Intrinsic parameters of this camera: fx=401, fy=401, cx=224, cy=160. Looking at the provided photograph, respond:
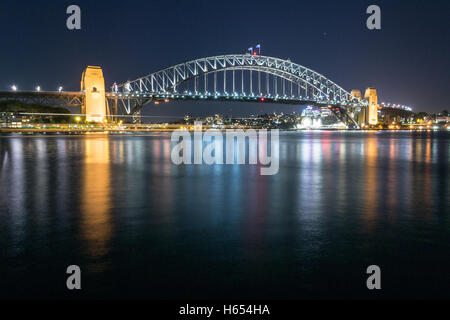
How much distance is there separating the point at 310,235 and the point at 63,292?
2.96 metres

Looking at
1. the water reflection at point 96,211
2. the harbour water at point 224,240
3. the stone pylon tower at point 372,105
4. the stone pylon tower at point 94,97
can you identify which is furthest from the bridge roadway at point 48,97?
the stone pylon tower at point 372,105

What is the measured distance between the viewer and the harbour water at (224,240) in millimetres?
3594

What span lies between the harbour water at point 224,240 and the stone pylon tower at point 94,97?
54.3 m

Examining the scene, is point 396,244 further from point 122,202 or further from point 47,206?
point 47,206

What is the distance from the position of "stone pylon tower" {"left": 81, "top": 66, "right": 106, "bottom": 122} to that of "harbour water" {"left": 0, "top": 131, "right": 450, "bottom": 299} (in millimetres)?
54315

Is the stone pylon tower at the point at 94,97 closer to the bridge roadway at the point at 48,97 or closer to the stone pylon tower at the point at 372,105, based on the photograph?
the bridge roadway at the point at 48,97

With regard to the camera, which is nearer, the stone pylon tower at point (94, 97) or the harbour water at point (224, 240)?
the harbour water at point (224, 240)

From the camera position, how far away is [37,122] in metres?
70.6

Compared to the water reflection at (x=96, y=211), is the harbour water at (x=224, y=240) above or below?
below

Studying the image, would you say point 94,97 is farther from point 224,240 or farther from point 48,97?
point 224,240

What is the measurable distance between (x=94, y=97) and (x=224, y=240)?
6041 cm

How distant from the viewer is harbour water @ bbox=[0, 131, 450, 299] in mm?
3594

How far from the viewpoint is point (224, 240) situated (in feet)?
16.0

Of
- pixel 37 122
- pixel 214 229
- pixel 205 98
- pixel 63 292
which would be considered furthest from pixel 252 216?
pixel 37 122
